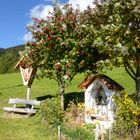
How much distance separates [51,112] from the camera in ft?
75.6

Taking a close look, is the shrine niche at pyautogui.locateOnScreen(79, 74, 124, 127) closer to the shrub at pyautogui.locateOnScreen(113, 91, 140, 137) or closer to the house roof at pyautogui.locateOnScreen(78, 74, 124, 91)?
the house roof at pyautogui.locateOnScreen(78, 74, 124, 91)

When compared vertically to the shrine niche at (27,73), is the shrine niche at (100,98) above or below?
below

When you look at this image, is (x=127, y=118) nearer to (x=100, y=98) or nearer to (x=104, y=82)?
(x=104, y=82)

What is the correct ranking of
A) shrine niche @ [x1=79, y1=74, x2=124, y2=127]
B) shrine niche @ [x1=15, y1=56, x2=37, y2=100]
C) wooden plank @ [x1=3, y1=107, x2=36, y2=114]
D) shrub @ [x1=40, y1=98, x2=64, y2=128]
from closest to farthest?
shrub @ [x1=40, y1=98, x2=64, y2=128] → shrine niche @ [x1=79, y1=74, x2=124, y2=127] → wooden plank @ [x1=3, y1=107, x2=36, y2=114] → shrine niche @ [x1=15, y1=56, x2=37, y2=100]

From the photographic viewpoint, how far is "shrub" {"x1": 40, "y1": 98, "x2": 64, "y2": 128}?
2268 centimetres

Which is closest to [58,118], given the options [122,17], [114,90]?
[114,90]

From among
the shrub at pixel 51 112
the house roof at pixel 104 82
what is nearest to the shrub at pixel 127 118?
the house roof at pixel 104 82

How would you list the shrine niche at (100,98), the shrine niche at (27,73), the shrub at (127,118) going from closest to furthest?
1. the shrub at (127,118)
2. the shrine niche at (100,98)
3. the shrine niche at (27,73)

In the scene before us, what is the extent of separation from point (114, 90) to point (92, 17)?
15.4 feet

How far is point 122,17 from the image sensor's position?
2091 cm

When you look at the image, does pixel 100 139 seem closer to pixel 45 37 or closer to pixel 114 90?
pixel 114 90

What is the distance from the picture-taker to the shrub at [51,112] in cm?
2268

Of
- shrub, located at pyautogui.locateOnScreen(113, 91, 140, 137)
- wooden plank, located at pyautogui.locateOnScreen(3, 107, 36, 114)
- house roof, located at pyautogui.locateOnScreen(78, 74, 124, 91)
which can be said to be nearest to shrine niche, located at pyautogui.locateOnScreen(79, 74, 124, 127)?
house roof, located at pyautogui.locateOnScreen(78, 74, 124, 91)

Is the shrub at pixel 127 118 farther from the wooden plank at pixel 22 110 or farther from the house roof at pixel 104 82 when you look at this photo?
the wooden plank at pixel 22 110
